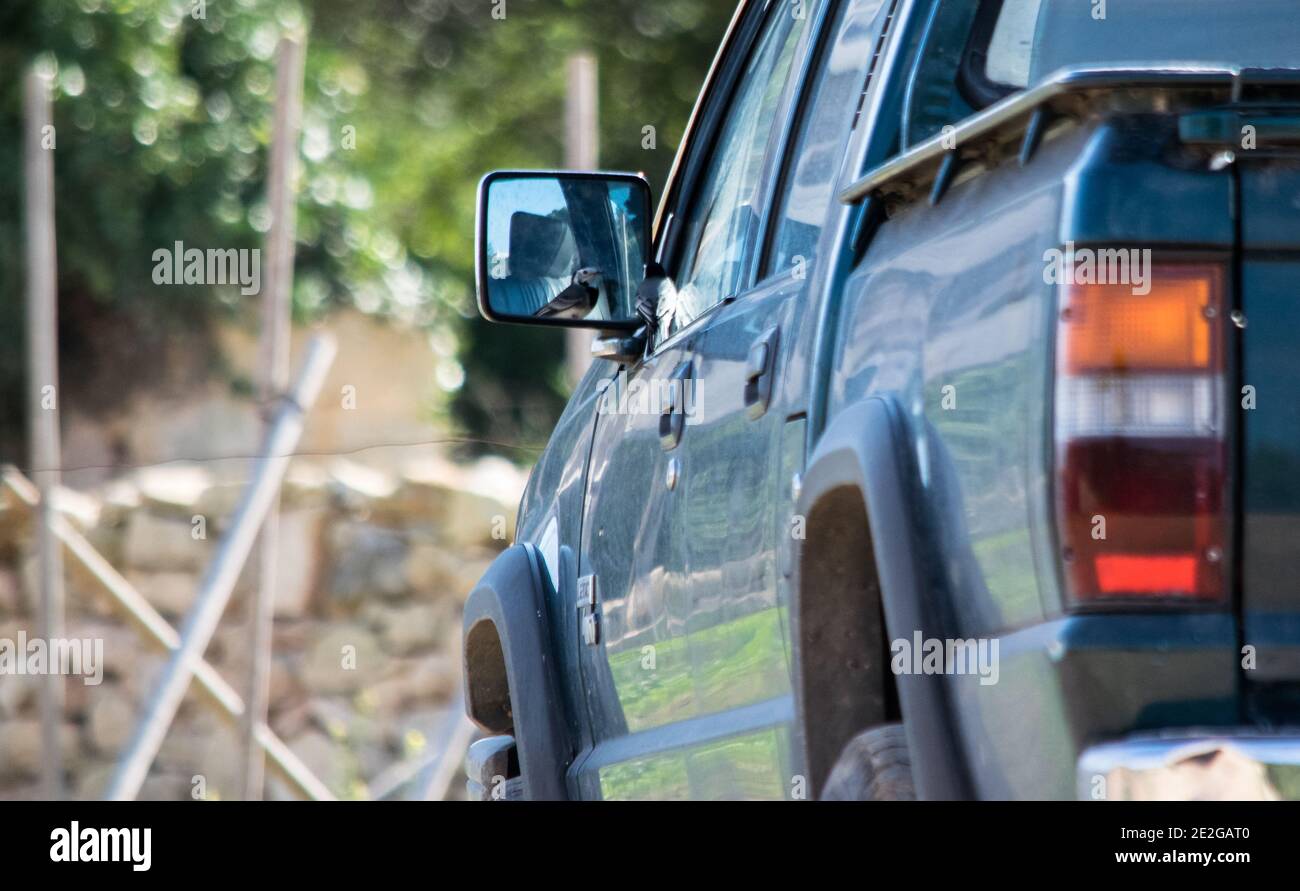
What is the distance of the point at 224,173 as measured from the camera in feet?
50.6

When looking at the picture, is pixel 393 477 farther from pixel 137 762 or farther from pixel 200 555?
pixel 137 762

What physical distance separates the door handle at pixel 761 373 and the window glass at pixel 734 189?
428mm

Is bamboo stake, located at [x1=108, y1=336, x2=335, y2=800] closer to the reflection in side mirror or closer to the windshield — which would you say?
the reflection in side mirror

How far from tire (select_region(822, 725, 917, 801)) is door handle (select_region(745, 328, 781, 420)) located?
0.54m

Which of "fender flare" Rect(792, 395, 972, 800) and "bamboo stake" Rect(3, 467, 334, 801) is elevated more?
"fender flare" Rect(792, 395, 972, 800)

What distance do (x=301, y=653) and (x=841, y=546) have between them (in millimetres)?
8189

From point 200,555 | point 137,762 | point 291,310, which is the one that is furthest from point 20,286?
point 137,762

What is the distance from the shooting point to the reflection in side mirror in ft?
11.8

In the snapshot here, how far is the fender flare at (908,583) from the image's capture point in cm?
215

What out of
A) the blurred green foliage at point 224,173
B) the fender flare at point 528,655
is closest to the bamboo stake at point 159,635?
the fender flare at point 528,655

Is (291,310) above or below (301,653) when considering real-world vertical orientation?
above

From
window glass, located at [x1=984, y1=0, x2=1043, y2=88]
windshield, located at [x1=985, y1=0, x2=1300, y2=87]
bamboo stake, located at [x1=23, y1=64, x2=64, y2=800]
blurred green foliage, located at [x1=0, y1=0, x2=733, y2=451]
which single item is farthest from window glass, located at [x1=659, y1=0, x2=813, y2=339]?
blurred green foliage, located at [x1=0, y1=0, x2=733, y2=451]

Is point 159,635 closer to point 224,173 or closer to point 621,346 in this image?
point 621,346

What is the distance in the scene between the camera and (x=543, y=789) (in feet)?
12.4
